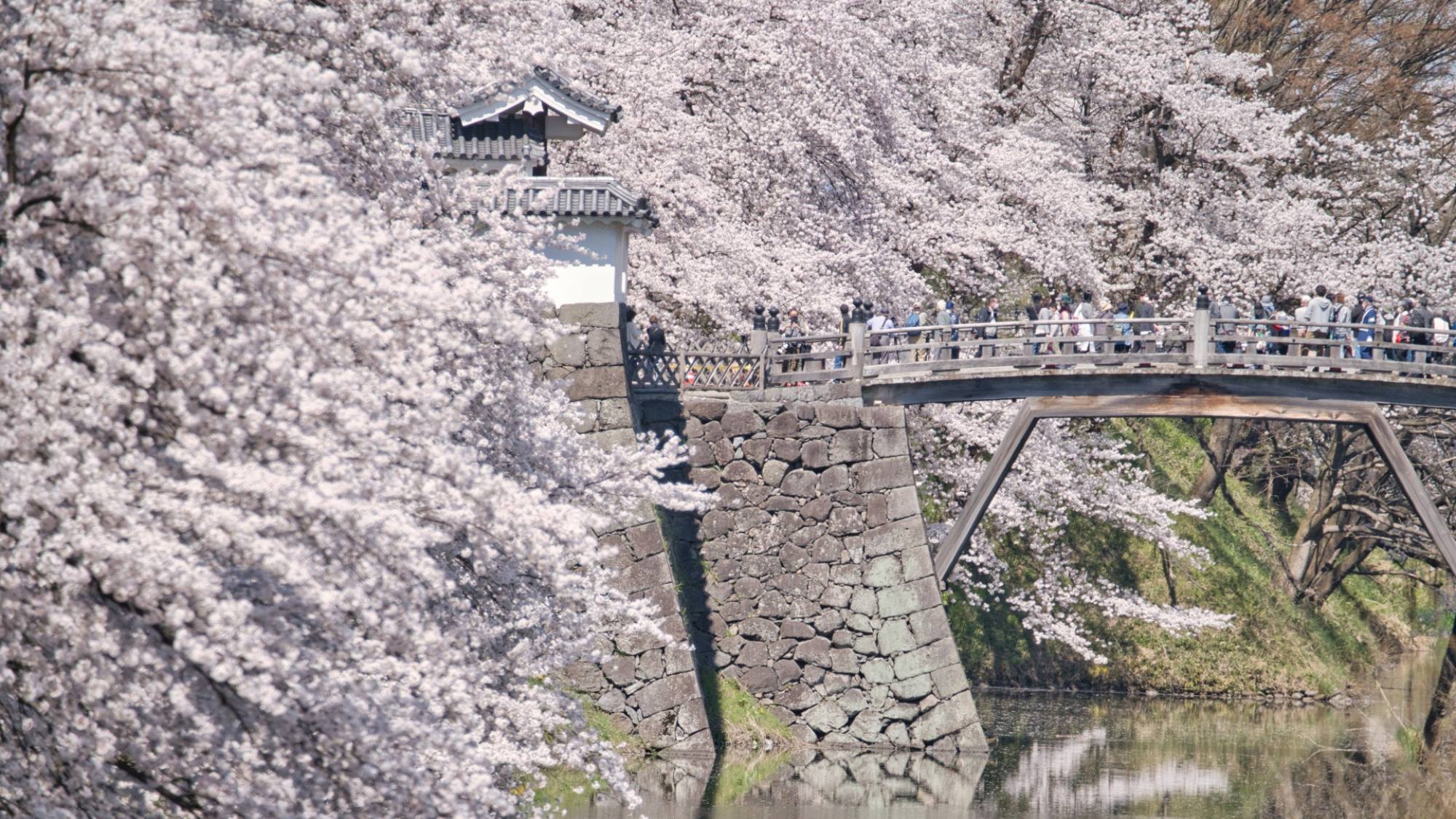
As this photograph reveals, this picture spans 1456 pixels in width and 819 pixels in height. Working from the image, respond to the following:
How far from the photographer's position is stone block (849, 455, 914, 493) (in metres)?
20.9

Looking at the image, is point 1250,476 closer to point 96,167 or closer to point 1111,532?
point 1111,532

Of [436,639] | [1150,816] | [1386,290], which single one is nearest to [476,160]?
[1150,816]

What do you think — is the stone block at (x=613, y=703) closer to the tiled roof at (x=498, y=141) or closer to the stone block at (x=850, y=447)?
the stone block at (x=850, y=447)

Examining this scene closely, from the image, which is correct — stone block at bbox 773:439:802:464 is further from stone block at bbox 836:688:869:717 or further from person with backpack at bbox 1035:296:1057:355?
person with backpack at bbox 1035:296:1057:355

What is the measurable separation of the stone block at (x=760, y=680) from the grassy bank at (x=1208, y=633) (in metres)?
6.65

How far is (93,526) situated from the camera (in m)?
5.97

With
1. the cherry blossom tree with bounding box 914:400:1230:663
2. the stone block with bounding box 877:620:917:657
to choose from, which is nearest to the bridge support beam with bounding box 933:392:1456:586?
the stone block with bounding box 877:620:917:657

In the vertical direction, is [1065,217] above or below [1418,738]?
above

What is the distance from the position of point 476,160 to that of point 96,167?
43.5 feet

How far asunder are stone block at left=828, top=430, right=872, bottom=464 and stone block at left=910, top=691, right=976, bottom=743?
331 cm

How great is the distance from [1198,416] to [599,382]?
26.5 ft

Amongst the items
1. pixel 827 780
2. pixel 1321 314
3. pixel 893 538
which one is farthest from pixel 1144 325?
pixel 827 780

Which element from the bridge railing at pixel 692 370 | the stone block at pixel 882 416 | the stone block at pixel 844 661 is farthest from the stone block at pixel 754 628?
the bridge railing at pixel 692 370

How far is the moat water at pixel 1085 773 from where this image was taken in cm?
1741
